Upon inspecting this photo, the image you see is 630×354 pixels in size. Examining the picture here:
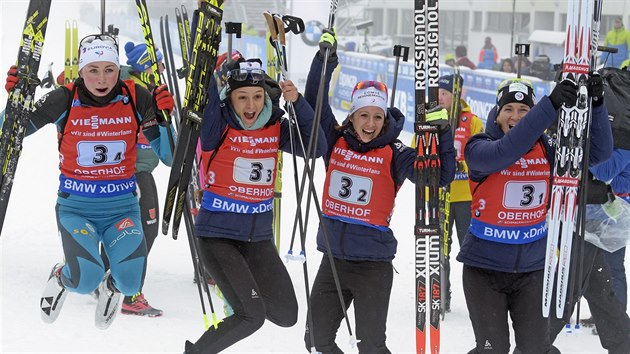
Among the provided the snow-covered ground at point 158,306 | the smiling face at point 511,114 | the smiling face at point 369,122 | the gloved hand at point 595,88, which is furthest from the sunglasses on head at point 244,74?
the snow-covered ground at point 158,306

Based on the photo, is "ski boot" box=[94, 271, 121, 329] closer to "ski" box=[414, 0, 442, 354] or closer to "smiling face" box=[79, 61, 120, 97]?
"smiling face" box=[79, 61, 120, 97]

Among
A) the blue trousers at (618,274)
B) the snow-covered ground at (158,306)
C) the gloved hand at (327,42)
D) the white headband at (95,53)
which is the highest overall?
the gloved hand at (327,42)

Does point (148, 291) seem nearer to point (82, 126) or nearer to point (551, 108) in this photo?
point (82, 126)

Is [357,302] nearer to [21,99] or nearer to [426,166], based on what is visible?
[426,166]

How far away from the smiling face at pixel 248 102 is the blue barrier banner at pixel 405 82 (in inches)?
313

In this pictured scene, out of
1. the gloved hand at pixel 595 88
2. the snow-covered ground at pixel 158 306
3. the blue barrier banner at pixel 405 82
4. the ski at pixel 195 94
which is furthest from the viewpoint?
the blue barrier banner at pixel 405 82

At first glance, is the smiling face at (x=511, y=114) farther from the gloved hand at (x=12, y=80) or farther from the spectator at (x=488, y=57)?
the spectator at (x=488, y=57)

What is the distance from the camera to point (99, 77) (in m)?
5.95

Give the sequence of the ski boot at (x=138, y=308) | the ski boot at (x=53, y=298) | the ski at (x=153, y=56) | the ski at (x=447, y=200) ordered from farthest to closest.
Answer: the ski boot at (x=138, y=308) < the ski at (x=447, y=200) < the ski boot at (x=53, y=298) < the ski at (x=153, y=56)

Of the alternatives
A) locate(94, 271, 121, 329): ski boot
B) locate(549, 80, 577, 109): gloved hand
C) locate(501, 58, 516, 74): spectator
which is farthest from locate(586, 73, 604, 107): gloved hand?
locate(501, 58, 516, 74): spectator

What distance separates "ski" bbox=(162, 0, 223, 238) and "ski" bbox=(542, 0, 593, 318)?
197 cm

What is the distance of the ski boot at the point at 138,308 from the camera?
7.80m

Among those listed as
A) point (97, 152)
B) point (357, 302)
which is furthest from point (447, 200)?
point (97, 152)

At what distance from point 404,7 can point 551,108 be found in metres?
23.0
